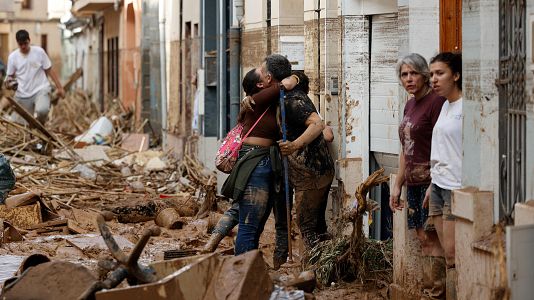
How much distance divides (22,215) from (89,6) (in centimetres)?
2682

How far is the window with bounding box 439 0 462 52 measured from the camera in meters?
11.2

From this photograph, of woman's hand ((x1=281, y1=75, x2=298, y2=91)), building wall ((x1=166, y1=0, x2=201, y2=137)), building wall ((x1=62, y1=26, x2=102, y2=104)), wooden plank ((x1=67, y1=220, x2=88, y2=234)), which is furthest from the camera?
building wall ((x1=62, y1=26, x2=102, y2=104))

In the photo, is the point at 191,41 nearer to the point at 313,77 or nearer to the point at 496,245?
the point at 313,77

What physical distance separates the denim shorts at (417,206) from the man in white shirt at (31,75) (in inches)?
532

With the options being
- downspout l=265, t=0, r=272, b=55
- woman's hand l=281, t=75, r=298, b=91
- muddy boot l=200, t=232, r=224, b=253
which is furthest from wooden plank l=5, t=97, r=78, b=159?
woman's hand l=281, t=75, r=298, b=91

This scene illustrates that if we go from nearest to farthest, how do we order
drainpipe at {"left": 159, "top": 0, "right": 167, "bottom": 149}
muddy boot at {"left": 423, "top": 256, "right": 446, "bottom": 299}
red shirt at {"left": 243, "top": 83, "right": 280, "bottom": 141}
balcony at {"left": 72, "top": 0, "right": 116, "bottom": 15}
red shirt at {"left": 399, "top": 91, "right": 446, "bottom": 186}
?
1. red shirt at {"left": 399, "top": 91, "right": 446, "bottom": 186}
2. muddy boot at {"left": 423, "top": 256, "right": 446, "bottom": 299}
3. red shirt at {"left": 243, "top": 83, "right": 280, "bottom": 141}
4. drainpipe at {"left": 159, "top": 0, "right": 167, "bottom": 149}
5. balcony at {"left": 72, "top": 0, "right": 116, "bottom": 15}

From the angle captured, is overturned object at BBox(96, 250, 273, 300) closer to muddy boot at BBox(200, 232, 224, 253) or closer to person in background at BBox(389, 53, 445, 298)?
person in background at BBox(389, 53, 445, 298)

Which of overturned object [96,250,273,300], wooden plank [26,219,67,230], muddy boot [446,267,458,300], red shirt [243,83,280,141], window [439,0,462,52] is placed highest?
window [439,0,462,52]

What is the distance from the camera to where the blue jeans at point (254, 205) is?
11.3 metres

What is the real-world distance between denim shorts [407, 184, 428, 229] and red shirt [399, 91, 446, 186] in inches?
2.4

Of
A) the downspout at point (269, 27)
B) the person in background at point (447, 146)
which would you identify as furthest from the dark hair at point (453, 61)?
the downspout at point (269, 27)

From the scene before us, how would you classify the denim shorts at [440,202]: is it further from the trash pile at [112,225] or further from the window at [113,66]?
the window at [113,66]

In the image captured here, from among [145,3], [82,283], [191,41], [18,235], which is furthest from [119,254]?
[145,3]

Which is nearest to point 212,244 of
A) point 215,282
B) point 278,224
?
point 278,224
